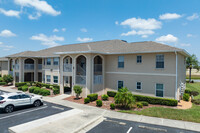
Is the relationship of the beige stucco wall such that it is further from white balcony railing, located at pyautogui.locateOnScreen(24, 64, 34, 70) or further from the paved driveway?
white balcony railing, located at pyautogui.locateOnScreen(24, 64, 34, 70)

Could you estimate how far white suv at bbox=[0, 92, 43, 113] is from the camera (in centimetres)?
1236

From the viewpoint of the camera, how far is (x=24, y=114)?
1231cm

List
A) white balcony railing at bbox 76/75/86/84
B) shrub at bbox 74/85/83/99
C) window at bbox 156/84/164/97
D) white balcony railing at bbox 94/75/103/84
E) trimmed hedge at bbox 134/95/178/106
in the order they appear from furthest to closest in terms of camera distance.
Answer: white balcony railing at bbox 94/75/103/84 < white balcony railing at bbox 76/75/86/84 < shrub at bbox 74/85/83/99 < window at bbox 156/84/164/97 < trimmed hedge at bbox 134/95/178/106

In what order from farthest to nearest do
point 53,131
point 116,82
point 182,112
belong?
point 116,82
point 182,112
point 53,131

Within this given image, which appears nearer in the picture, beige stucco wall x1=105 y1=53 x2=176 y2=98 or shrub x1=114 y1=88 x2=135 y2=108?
shrub x1=114 y1=88 x2=135 y2=108

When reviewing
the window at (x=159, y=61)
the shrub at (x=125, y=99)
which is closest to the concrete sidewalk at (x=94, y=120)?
the shrub at (x=125, y=99)

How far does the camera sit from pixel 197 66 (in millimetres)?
46469

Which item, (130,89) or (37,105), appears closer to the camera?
(37,105)

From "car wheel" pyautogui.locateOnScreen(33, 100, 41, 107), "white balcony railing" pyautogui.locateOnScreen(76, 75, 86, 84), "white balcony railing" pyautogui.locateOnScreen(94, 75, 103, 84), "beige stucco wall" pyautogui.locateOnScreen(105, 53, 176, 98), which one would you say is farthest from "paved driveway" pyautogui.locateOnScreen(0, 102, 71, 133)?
"beige stucco wall" pyautogui.locateOnScreen(105, 53, 176, 98)

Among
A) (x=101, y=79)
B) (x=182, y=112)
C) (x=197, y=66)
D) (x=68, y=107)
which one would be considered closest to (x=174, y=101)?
(x=182, y=112)

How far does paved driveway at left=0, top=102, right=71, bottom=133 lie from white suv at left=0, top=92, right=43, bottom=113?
1.87 feet

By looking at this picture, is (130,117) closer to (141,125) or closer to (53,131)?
(141,125)

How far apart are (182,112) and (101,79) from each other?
11.0 m

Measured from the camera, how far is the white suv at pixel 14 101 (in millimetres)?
12359
